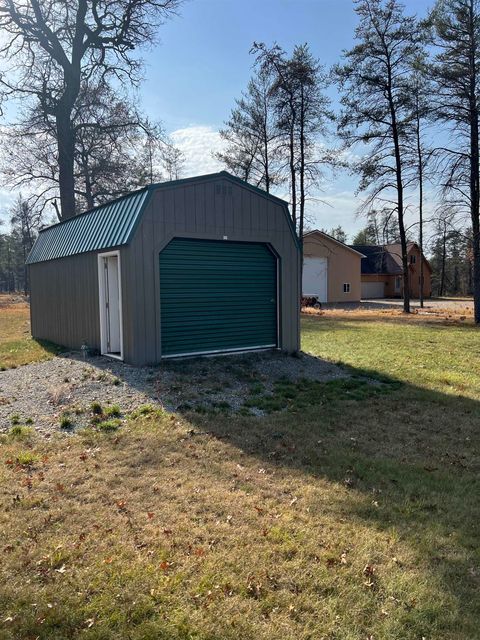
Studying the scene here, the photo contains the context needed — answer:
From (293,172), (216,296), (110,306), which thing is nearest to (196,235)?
(216,296)

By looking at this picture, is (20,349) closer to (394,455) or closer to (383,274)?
(394,455)

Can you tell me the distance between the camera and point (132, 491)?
385 cm

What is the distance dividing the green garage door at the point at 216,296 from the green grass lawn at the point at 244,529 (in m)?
2.92

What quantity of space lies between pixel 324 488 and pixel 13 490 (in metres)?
2.54

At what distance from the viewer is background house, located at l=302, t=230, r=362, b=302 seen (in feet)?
112

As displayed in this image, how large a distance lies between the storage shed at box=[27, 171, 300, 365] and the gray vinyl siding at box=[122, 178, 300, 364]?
0.06 feet

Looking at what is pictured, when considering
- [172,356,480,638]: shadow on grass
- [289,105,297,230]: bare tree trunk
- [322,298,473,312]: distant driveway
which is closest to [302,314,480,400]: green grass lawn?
[172,356,480,638]: shadow on grass

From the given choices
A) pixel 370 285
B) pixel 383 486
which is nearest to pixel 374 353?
pixel 383 486

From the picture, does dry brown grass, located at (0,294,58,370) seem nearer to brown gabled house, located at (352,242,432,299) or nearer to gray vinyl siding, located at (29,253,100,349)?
gray vinyl siding, located at (29,253,100,349)

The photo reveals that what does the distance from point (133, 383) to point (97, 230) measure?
3.59 meters

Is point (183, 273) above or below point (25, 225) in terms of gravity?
below

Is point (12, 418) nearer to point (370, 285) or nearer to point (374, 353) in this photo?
point (374, 353)

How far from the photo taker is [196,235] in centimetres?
865

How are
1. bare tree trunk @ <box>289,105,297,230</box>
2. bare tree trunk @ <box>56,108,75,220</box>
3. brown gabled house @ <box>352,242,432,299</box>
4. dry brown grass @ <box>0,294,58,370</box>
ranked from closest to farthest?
dry brown grass @ <box>0,294,58,370</box>
bare tree trunk @ <box>56,108,75,220</box>
bare tree trunk @ <box>289,105,297,230</box>
brown gabled house @ <box>352,242,432,299</box>
